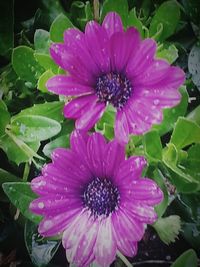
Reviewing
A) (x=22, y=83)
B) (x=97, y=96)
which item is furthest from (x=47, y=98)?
(x=97, y=96)

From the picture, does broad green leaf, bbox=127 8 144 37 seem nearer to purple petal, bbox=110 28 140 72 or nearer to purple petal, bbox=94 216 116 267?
purple petal, bbox=110 28 140 72

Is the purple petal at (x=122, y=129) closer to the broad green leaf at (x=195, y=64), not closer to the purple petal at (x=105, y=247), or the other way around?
the purple petal at (x=105, y=247)

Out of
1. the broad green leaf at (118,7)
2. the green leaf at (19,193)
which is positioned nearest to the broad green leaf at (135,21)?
the broad green leaf at (118,7)

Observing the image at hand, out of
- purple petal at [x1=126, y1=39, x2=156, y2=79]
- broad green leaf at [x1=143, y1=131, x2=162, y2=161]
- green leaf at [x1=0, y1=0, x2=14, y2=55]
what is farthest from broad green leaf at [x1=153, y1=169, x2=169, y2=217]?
green leaf at [x1=0, y1=0, x2=14, y2=55]

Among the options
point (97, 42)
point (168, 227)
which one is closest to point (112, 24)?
point (97, 42)

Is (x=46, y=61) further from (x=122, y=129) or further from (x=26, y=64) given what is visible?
(x=122, y=129)

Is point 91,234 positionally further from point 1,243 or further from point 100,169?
point 1,243
